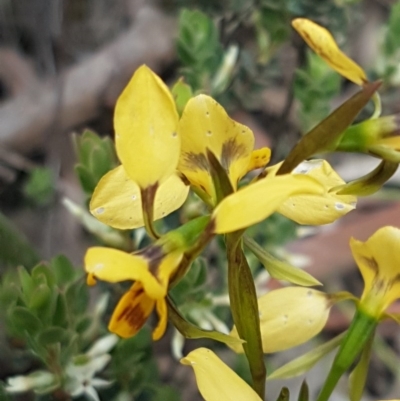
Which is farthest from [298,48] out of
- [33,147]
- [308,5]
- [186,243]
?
[186,243]

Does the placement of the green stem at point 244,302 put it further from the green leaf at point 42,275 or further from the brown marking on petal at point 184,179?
the green leaf at point 42,275

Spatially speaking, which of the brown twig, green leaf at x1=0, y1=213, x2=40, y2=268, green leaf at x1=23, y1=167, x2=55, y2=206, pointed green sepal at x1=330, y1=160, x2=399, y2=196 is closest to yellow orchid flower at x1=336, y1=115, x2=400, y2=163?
pointed green sepal at x1=330, y1=160, x2=399, y2=196

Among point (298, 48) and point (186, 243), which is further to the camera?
point (298, 48)

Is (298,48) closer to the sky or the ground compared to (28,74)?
closer to the sky

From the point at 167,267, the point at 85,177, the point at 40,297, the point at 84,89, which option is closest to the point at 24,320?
the point at 40,297

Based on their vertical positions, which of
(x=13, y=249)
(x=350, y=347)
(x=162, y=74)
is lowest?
(x=162, y=74)

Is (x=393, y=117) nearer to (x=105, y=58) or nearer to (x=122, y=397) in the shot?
(x=122, y=397)

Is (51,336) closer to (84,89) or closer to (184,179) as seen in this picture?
(184,179)

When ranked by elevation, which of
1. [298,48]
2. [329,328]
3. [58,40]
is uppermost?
[298,48]
